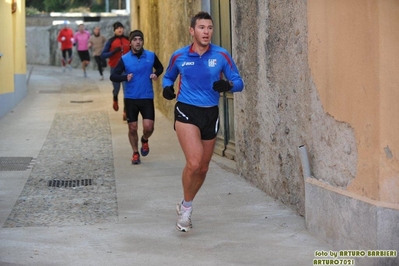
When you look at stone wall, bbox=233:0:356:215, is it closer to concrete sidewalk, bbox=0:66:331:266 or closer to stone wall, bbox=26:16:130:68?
concrete sidewalk, bbox=0:66:331:266

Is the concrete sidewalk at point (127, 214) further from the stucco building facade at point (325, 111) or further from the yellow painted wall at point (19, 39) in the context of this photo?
the yellow painted wall at point (19, 39)

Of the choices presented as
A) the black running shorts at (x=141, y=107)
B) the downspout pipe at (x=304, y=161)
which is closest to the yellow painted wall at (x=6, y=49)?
the black running shorts at (x=141, y=107)

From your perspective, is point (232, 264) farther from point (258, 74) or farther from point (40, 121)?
point (40, 121)

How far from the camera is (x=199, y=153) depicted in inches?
283

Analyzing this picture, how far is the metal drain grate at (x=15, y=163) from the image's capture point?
11.0 m

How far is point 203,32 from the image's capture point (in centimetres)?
716

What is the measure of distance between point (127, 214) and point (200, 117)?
1461 mm

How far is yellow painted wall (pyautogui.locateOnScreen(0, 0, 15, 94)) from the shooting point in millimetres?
17672

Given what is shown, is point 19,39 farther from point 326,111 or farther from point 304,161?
point 326,111

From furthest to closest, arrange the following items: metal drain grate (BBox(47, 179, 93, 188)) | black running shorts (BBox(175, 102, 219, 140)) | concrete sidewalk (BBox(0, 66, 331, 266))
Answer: metal drain grate (BBox(47, 179, 93, 188)) < black running shorts (BBox(175, 102, 219, 140)) < concrete sidewalk (BBox(0, 66, 331, 266))

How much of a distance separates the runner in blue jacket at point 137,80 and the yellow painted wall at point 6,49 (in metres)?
6.95

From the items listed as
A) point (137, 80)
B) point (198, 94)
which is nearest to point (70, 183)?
point (137, 80)

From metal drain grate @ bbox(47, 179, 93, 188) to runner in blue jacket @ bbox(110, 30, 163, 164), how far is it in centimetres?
125

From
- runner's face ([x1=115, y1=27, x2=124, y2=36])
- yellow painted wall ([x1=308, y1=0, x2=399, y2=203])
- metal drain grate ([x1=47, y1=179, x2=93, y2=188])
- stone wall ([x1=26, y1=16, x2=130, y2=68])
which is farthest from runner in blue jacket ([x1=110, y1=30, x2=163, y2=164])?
stone wall ([x1=26, y1=16, x2=130, y2=68])
